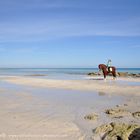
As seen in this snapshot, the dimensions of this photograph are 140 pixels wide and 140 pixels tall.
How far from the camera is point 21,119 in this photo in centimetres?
855

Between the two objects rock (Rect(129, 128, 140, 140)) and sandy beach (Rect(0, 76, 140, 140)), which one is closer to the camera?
rock (Rect(129, 128, 140, 140))

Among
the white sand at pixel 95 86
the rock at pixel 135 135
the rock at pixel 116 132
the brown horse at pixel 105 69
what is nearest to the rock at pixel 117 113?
the rock at pixel 116 132

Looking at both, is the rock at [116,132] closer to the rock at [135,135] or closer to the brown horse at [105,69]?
the rock at [135,135]

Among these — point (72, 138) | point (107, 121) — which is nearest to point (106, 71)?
point (107, 121)

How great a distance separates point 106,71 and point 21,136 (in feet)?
82.3

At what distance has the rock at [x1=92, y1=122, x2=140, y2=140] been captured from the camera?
644 centimetres

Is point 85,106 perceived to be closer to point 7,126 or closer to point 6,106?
point 6,106

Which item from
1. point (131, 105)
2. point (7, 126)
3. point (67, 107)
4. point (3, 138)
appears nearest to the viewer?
point (3, 138)

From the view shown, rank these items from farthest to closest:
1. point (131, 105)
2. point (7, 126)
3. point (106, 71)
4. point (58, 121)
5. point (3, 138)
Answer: point (106, 71), point (131, 105), point (58, 121), point (7, 126), point (3, 138)

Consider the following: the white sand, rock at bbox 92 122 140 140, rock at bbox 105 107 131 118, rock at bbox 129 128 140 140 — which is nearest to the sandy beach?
rock at bbox 105 107 131 118

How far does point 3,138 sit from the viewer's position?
255 inches

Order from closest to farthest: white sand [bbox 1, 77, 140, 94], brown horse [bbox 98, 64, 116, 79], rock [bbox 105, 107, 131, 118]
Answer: rock [bbox 105, 107, 131, 118] → white sand [bbox 1, 77, 140, 94] → brown horse [bbox 98, 64, 116, 79]

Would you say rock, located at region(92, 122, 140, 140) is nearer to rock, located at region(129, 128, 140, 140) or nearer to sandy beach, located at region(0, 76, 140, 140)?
rock, located at region(129, 128, 140, 140)

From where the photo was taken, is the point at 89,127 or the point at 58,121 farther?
the point at 58,121
